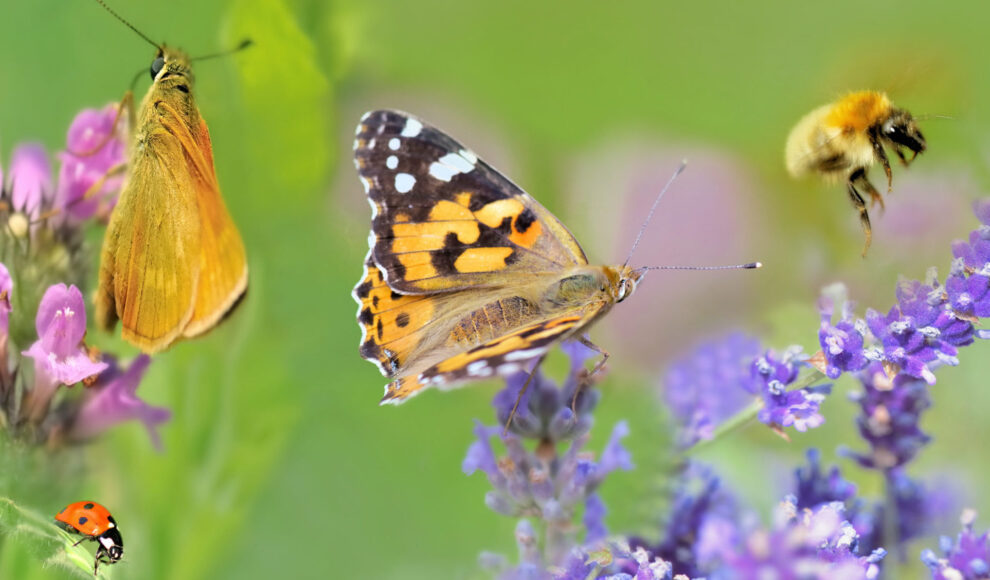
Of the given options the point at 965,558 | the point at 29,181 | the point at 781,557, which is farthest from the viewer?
the point at 29,181

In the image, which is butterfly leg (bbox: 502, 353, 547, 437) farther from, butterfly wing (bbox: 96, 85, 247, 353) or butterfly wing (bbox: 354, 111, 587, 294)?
butterfly wing (bbox: 96, 85, 247, 353)

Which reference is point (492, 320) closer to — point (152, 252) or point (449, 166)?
point (449, 166)

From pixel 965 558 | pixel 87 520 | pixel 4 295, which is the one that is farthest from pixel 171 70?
pixel 965 558

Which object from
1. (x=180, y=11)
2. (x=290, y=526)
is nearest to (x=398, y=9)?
(x=180, y=11)

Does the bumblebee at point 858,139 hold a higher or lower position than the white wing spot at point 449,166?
higher

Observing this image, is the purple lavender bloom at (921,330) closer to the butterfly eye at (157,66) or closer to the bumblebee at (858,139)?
the bumblebee at (858,139)

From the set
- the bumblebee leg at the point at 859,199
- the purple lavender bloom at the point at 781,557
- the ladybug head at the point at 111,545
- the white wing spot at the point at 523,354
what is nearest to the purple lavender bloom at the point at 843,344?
the purple lavender bloom at the point at 781,557
